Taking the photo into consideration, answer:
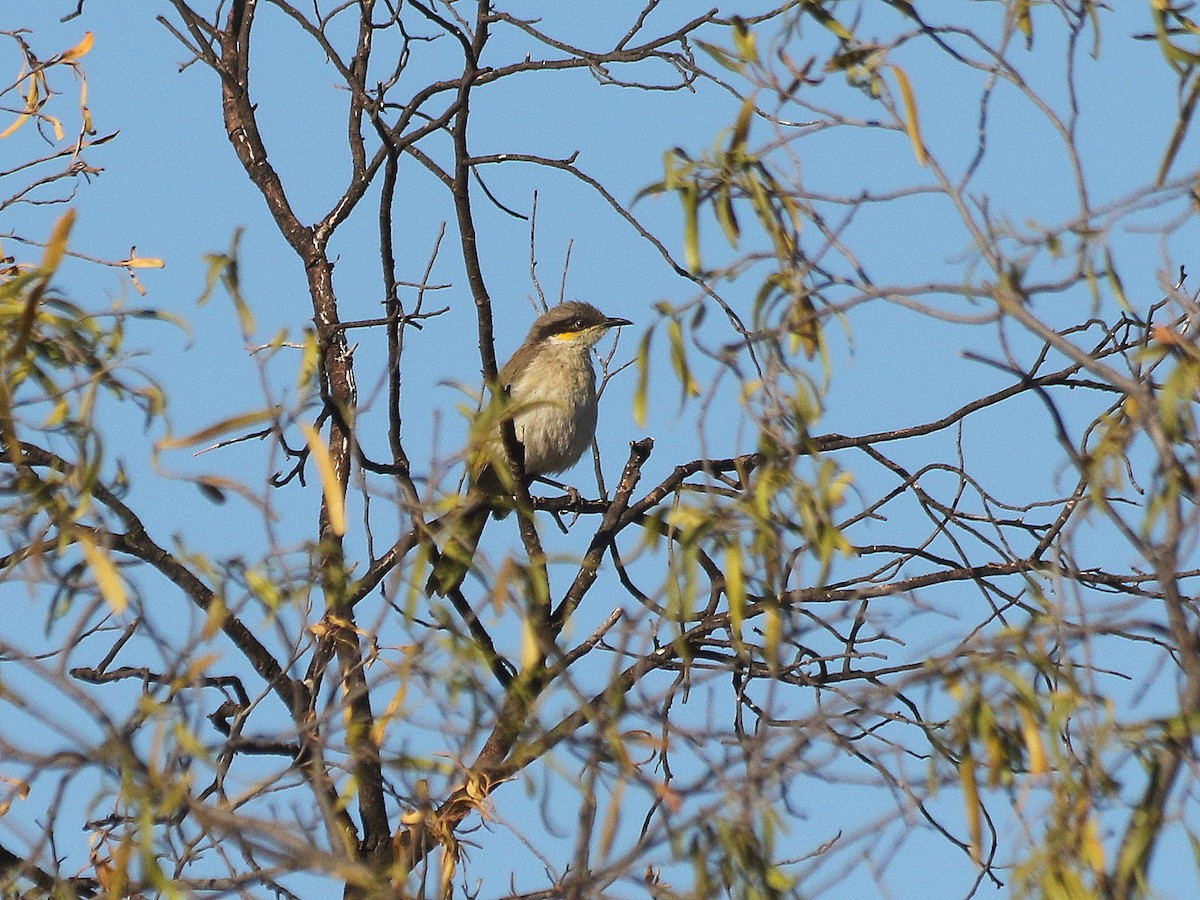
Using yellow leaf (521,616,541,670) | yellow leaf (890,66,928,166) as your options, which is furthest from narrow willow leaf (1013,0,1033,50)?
yellow leaf (521,616,541,670)

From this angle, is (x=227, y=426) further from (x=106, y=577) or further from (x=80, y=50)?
(x=80, y=50)

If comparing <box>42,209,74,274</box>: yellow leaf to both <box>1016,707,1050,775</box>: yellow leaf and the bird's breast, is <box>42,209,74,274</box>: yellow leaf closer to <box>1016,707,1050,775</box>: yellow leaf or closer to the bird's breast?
<box>1016,707,1050,775</box>: yellow leaf

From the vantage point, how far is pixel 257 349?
338 cm

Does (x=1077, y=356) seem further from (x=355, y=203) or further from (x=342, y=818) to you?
(x=355, y=203)

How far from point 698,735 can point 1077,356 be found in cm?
121

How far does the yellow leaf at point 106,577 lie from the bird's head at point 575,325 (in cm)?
628

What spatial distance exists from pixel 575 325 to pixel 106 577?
6.43 meters

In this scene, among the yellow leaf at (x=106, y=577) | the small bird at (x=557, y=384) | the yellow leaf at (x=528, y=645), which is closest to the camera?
the yellow leaf at (x=106, y=577)

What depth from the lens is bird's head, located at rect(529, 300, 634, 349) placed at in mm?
9211

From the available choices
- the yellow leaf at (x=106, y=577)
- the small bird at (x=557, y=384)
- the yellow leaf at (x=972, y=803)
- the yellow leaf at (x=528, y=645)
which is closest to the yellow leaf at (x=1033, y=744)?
the yellow leaf at (x=972, y=803)

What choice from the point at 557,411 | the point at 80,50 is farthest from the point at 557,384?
the point at 80,50

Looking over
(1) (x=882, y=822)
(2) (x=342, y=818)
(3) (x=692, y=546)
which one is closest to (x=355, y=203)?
(2) (x=342, y=818)

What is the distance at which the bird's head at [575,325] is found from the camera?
9.21m

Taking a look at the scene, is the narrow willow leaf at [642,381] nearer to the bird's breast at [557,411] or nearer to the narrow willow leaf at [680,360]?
the narrow willow leaf at [680,360]
